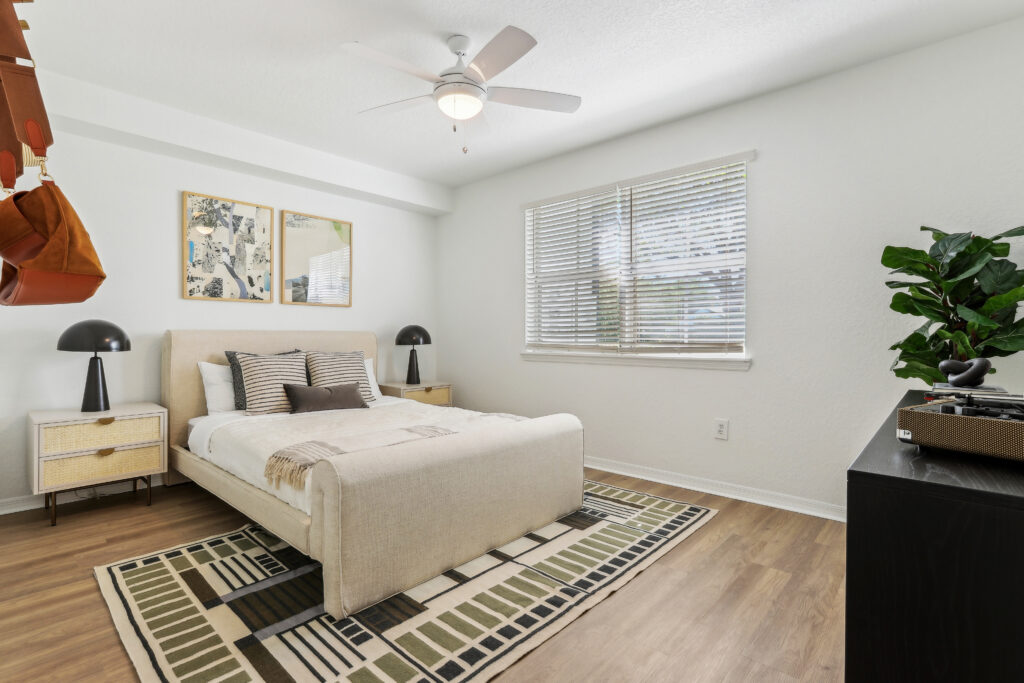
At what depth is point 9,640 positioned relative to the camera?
5.70ft

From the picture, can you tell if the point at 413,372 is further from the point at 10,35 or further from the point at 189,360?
the point at 10,35

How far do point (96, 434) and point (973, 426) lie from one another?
3.87m

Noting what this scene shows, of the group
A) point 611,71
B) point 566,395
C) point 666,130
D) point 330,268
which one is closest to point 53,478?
point 330,268

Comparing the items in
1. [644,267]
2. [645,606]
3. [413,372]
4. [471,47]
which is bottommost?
[645,606]

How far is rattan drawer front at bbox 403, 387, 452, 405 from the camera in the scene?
4506 mm

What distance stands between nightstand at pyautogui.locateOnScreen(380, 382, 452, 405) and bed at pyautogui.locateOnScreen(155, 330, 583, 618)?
167 cm

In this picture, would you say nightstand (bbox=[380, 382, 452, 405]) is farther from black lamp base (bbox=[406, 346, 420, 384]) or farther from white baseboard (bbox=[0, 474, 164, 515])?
white baseboard (bbox=[0, 474, 164, 515])

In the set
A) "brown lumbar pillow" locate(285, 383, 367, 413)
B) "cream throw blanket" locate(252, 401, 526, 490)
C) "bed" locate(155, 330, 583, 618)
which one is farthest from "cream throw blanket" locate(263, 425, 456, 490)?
"brown lumbar pillow" locate(285, 383, 367, 413)

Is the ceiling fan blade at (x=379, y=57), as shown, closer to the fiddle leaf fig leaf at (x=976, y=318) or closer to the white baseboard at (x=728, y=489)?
the fiddle leaf fig leaf at (x=976, y=318)

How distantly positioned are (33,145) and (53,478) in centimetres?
261

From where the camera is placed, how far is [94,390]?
301 cm

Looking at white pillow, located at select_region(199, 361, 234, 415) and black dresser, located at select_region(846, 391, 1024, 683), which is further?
white pillow, located at select_region(199, 361, 234, 415)

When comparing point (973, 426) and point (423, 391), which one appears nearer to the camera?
point (973, 426)

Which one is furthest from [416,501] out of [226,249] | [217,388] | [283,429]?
[226,249]
